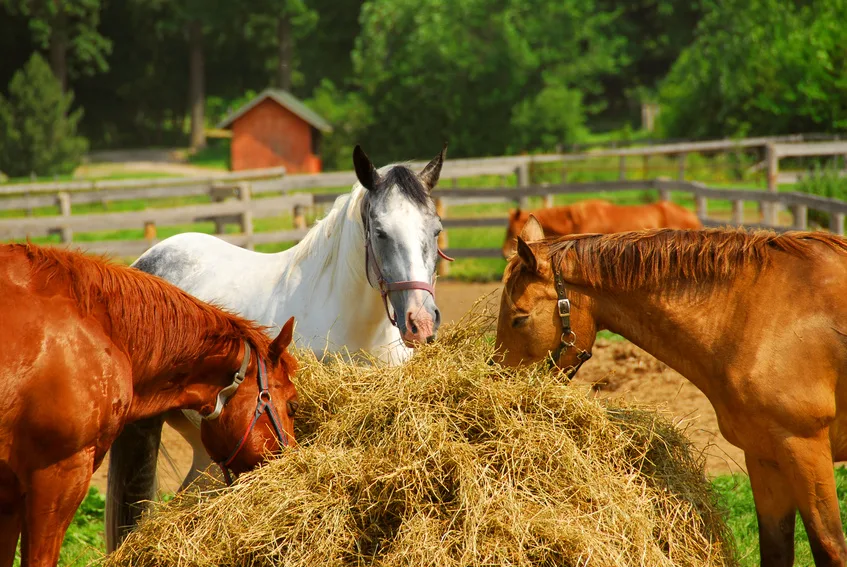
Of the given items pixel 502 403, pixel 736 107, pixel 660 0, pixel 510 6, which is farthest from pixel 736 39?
pixel 502 403

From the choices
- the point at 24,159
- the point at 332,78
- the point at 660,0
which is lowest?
the point at 24,159

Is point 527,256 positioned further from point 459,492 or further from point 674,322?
point 459,492

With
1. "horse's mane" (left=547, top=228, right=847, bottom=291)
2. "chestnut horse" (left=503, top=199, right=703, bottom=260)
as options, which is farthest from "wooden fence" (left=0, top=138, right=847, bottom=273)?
"horse's mane" (left=547, top=228, right=847, bottom=291)

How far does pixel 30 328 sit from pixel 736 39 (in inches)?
1172

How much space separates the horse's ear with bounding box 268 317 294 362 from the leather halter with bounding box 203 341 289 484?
62mm

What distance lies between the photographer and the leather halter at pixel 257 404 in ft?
10.8

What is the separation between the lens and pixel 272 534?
2951mm

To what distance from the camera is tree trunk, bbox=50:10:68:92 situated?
41.3m

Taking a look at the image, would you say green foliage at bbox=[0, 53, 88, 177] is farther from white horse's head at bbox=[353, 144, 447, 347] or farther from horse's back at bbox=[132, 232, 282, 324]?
white horse's head at bbox=[353, 144, 447, 347]

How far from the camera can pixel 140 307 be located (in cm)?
318

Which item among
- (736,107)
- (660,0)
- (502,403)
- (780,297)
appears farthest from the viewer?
(660,0)

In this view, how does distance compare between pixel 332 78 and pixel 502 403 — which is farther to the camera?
pixel 332 78

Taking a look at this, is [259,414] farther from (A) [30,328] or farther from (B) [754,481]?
(B) [754,481]

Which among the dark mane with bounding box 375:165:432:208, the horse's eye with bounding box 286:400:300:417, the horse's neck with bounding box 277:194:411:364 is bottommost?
the horse's eye with bounding box 286:400:300:417
